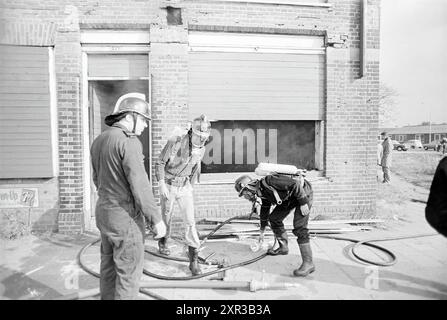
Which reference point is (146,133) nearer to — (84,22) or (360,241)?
(84,22)

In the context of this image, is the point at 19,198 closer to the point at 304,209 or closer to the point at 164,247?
the point at 164,247

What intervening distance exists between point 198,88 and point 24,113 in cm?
316

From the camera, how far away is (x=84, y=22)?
5.48 meters

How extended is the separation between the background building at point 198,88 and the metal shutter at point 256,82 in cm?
2

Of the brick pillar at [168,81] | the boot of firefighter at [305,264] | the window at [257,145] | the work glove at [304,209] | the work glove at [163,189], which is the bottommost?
the boot of firefighter at [305,264]

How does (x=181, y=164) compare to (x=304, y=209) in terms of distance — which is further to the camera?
(x=181, y=164)

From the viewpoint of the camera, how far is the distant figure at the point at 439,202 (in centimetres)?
249

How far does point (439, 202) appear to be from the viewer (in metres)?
2.53

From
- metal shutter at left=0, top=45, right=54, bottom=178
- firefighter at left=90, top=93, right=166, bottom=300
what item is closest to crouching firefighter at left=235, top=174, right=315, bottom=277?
firefighter at left=90, top=93, right=166, bottom=300

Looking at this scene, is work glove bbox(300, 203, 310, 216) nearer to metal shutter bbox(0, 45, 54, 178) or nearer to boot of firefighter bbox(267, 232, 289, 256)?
boot of firefighter bbox(267, 232, 289, 256)

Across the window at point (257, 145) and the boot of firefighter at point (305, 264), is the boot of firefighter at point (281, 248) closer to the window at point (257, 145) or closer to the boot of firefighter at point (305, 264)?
the boot of firefighter at point (305, 264)

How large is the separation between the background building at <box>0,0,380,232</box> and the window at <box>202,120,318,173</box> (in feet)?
0.07

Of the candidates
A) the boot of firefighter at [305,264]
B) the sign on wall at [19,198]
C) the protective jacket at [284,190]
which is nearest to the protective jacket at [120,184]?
the protective jacket at [284,190]

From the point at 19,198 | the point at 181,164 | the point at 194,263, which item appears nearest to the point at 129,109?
the point at 181,164
